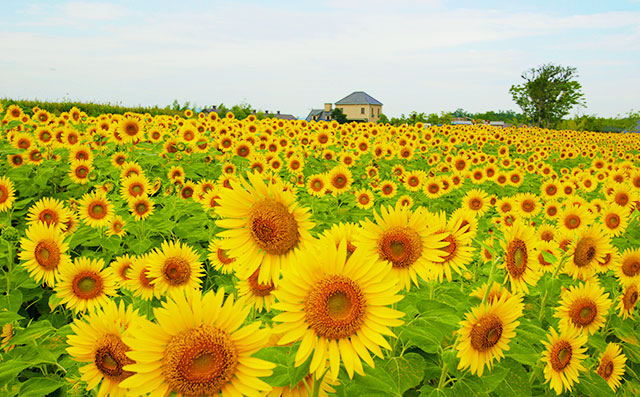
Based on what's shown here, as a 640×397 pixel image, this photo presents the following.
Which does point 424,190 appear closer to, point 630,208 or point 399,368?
point 630,208

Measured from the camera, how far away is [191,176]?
22.4ft

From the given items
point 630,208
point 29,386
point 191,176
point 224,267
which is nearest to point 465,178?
point 630,208

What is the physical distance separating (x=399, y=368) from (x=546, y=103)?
222ft

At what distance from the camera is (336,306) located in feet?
4.11

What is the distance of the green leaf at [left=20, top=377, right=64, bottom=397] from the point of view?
6.17 ft

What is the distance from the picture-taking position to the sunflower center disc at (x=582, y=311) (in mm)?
2379

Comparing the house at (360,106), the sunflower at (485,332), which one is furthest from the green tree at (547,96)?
the sunflower at (485,332)

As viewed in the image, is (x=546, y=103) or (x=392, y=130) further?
(x=546, y=103)

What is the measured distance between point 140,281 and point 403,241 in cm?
181

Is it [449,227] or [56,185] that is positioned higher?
[449,227]

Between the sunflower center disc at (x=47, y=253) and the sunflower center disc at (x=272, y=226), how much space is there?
2001mm

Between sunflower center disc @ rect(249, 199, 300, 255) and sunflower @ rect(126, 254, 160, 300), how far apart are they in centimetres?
146

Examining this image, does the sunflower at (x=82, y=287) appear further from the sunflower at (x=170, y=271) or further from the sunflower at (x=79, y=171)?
the sunflower at (x=79, y=171)

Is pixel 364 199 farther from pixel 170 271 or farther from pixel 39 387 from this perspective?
pixel 39 387
